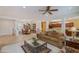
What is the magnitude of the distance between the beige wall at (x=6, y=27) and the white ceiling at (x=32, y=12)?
0.42 ft

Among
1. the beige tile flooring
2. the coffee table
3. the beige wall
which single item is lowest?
the coffee table

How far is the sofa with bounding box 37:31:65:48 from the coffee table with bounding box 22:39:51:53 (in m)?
0.09

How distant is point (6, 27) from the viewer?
2436mm

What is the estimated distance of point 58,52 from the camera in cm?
251

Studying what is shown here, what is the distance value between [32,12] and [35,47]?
2.08 feet

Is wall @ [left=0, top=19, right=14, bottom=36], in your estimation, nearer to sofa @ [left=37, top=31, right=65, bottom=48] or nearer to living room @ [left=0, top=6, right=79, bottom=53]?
living room @ [left=0, top=6, right=79, bottom=53]

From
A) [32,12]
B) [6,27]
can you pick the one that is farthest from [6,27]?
[32,12]

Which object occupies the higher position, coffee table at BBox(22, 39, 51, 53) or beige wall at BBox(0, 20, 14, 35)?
beige wall at BBox(0, 20, 14, 35)

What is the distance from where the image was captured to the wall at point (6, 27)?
2432mm

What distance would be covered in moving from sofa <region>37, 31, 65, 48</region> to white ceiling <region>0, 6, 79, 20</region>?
29cm

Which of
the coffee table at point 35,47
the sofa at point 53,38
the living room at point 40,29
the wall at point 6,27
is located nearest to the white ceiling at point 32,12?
the living room at point 40,29

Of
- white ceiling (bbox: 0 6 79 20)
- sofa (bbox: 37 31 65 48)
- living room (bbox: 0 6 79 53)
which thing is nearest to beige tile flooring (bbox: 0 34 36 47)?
living room (bbox: 0 6 79 53)

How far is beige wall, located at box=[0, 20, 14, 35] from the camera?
7.98 ft
